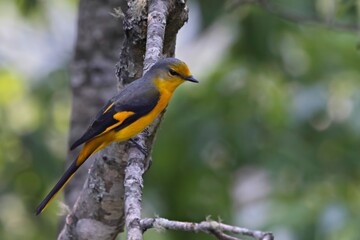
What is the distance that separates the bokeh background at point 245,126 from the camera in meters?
5.76

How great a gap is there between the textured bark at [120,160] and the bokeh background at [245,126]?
1.32 metres

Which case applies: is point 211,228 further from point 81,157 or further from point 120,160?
point 81,157

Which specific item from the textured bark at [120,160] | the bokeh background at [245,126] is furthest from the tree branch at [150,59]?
the bokeh background at [245,126]

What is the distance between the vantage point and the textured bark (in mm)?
3707

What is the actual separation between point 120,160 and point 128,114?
9.5 inches

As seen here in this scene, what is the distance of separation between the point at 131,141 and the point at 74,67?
1.65m

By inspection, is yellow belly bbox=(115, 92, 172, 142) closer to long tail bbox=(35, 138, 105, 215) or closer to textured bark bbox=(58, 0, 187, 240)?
textured bark bbox=(58, 0, 187, 240)

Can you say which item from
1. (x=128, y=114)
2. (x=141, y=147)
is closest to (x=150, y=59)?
(x=141, y=147)

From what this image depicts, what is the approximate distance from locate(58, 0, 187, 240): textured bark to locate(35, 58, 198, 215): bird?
2.0 inches

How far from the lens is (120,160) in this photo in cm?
400

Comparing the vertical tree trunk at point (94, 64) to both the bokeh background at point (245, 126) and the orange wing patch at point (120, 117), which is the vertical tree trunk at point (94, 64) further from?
the orange wing patch at point (120, 117)

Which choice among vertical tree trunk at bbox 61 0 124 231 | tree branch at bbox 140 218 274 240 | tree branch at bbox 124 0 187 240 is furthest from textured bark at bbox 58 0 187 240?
vertical tree trunk at bbox 61 0 124 231

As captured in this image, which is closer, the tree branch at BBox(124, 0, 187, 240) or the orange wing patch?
the tree branch at BBox(124, 0, 187, 240)

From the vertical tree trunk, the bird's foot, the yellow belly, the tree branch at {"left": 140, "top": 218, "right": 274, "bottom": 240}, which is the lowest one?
the tree branch at {"left": 140, "top": 218, "right": 274, "bottom": 240}
